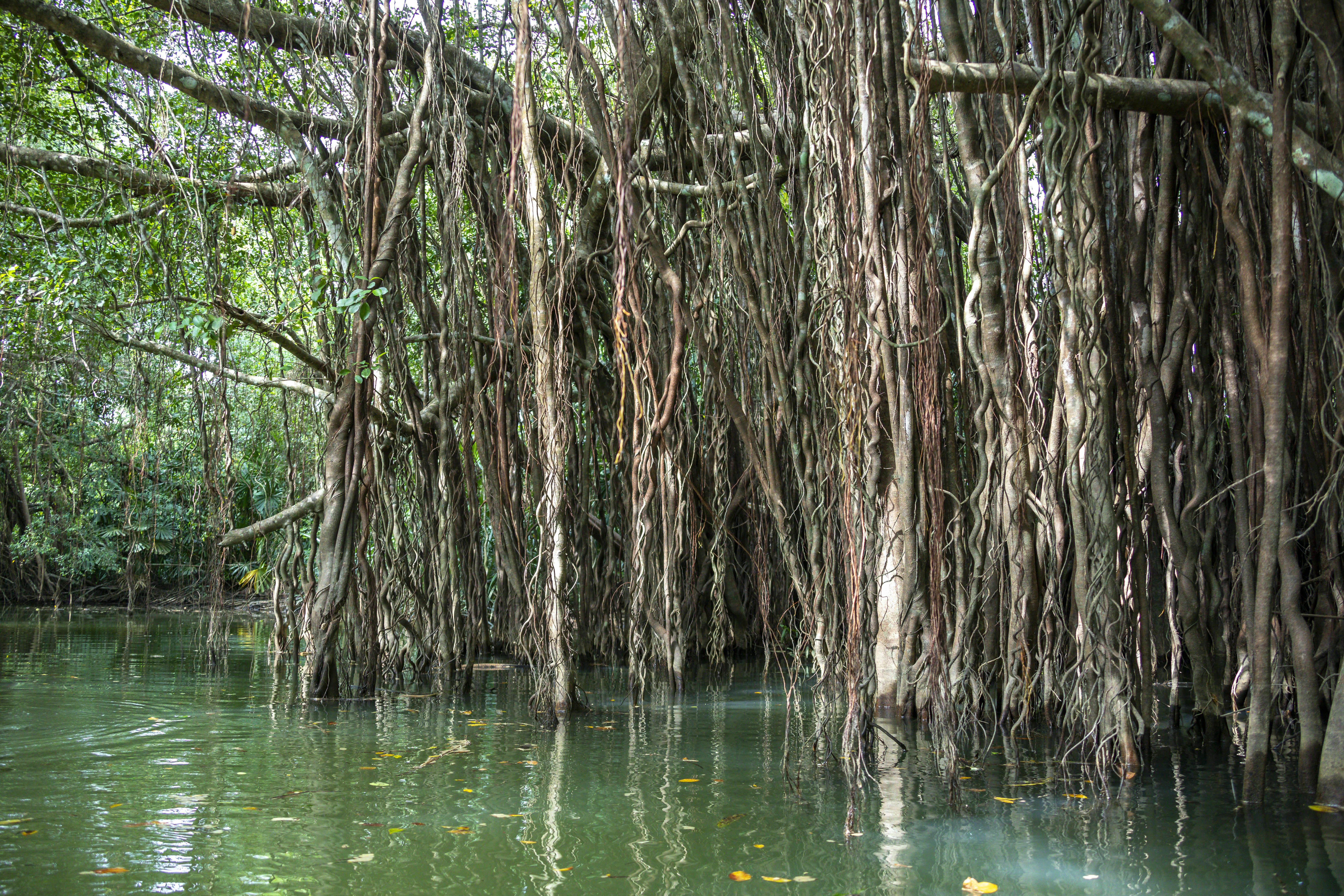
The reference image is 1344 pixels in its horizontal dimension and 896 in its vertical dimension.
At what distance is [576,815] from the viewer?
2.86 meters

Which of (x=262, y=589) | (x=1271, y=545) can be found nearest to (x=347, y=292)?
(x=1271, y=545)

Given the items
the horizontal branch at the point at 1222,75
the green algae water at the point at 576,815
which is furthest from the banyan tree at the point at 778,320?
the green algae water at the point at 576,815

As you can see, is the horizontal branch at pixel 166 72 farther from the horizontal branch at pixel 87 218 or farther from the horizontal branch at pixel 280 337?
the horizontal branch at pixel 280 337

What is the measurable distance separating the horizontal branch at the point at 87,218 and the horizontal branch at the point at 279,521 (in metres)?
1.77

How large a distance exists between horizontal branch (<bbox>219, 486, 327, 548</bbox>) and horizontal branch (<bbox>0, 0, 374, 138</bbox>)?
6.36ft

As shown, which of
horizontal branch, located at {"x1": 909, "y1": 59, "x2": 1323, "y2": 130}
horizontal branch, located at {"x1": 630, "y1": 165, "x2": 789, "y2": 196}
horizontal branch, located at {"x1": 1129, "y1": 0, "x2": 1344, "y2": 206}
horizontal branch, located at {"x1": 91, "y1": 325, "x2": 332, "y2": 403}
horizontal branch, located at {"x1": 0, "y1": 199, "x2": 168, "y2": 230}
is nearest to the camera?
horizontal branch, located at {"x1": 1129, "y1": 0, "x2": 1344, "y2": 206}

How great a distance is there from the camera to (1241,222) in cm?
322

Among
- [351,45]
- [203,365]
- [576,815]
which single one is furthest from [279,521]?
[576,815]

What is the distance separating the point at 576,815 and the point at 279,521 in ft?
12.4

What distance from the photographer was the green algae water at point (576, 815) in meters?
2.31

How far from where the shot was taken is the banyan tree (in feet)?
10.4

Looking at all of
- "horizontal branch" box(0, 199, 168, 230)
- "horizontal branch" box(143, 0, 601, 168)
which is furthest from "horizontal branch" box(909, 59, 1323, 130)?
"horizontal branch" box(0, 199, 168, 230)

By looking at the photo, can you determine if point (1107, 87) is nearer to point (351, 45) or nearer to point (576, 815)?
point (576, 815)

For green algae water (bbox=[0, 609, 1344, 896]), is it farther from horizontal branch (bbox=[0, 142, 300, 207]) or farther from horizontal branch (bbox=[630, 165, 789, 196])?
horizontal branch (bbox=[0, 142, 300, 207])
